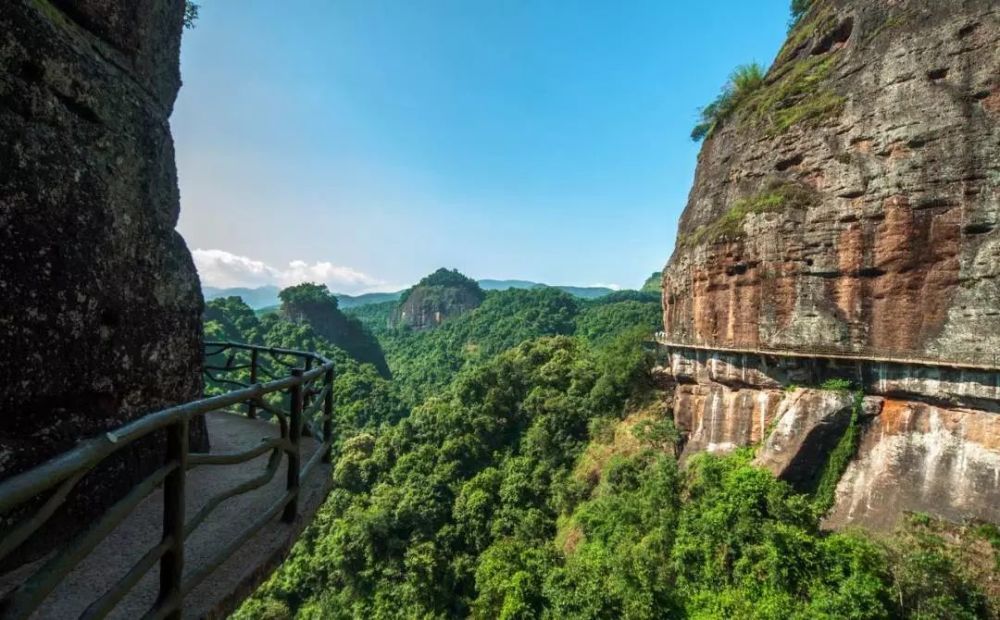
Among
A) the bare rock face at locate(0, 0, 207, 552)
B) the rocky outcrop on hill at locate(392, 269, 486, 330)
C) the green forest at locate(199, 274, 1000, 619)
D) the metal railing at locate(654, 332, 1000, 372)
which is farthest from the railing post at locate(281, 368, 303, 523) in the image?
the rocky outcrop on hill at locate(392, 269, 486, 330)

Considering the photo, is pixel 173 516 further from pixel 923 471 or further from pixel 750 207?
pixel 750 207

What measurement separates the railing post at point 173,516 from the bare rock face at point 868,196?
13.6 m

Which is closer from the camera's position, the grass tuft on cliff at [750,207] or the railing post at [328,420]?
the railing post at [328,420]

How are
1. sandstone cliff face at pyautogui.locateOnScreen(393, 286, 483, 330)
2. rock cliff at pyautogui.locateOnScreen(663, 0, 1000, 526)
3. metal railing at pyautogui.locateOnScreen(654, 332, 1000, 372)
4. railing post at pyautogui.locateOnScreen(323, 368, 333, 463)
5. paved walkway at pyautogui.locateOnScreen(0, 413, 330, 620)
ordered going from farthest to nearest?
sandstone cliff face at pyautogui.locateOnScreen(393, 286, 483, 330)
rock cliff at pyautogui.locateOnScreen(663, 0, 1000, 526)
metal railing at pyautogui.locateOnScreen(654, 332, 1000, 372)
railing post at pyautogui.locateOnScreen(323, 368, 333, 463)
paved walkway at pyautogui.locateOnScreen(0, 413, 330, 620)

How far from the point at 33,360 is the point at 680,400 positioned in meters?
17.5

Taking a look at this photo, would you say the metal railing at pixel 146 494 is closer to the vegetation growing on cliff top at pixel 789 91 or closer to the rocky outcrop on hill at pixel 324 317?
the vegetation growing on cliff top at pixel 789 91

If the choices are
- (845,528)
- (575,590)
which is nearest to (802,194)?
(845,528)

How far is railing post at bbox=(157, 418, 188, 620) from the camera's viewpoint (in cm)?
147

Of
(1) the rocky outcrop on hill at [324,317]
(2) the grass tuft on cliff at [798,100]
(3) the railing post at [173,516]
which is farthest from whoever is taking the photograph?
(1) the rocky outcrop on hill at [324,317]

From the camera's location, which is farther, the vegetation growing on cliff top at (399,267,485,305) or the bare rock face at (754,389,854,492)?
the vegetation growing on cliff top at (399,267,485,305)

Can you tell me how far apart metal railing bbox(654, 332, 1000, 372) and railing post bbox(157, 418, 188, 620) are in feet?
43.9

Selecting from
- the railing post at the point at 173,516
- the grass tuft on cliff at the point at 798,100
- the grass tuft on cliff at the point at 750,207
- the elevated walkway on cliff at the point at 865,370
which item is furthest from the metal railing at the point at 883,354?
the railing post at the point at 173,516

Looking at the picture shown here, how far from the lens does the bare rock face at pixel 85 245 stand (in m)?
1.98

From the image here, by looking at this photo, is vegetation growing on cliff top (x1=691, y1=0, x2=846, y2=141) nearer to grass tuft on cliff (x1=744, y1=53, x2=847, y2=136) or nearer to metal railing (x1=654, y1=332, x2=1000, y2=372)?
grass tuft on cliff (x1=744, y1=53, x2=847, y2=136)
